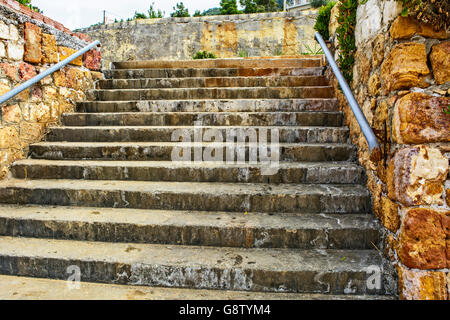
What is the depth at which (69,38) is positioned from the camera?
365 cm

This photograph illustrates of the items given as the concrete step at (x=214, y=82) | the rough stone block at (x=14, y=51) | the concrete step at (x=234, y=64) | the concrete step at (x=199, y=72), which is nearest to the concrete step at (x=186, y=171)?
the rough stone block at (x=14, y=51)

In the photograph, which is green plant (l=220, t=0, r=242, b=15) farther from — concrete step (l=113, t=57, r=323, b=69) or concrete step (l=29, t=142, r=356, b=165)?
concrete step (l=29, t=142, r=356, b=165)

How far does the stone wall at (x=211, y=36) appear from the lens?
8367 millimetres

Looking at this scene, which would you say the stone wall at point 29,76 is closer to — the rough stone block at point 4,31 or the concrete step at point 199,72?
the rough stone block at point 4,31

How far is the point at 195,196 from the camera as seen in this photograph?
2.38m

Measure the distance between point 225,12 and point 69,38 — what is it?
10.1 m

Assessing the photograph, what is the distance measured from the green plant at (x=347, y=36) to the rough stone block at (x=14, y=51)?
3154mm

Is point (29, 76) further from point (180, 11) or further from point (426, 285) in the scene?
point (180, 11)

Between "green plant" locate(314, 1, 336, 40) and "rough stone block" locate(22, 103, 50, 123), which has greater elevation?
"green plant" locate(314, 1, 336, 40)

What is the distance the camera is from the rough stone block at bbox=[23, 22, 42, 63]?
298 cm

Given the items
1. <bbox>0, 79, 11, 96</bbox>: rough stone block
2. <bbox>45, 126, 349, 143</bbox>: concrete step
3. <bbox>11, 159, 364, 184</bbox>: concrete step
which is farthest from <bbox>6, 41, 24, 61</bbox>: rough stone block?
<bbox>11, 159, 364, 184</bbox>: concrete step

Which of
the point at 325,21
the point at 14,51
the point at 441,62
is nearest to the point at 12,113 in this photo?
the point at 14,51

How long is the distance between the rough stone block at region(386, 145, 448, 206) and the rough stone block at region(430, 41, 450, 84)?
396 mm
